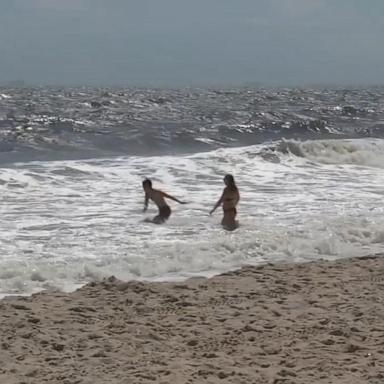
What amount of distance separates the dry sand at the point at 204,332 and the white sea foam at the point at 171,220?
100 centimetres

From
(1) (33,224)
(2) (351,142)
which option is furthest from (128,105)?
(1) (33,224)

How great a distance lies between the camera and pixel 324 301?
24.9ft

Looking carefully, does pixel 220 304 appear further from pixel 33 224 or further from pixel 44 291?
pixel 33 224

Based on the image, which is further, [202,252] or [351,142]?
[351,142]

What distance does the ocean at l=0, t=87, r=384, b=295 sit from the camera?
9680 millimetres

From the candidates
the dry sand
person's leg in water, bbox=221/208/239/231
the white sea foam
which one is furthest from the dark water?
the dry sand

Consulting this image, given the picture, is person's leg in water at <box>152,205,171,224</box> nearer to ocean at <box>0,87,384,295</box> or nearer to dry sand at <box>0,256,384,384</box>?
ocean at <box>0,87,384,295</box>

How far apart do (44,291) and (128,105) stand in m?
43.2

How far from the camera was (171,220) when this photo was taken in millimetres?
12828

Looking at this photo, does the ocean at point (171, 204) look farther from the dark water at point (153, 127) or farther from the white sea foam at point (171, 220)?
the dark water at point (153, 127)

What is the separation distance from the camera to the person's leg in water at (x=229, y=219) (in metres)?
12.2

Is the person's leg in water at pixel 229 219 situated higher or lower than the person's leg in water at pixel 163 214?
higher

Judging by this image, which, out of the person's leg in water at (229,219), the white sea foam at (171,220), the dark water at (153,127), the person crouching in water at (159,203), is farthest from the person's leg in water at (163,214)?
the dark water at (153,127)

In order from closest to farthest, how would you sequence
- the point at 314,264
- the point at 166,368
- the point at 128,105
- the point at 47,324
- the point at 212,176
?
the point at 166,368
the point at 47,324
the point at 314,264
the point at 212,176
the point at 128,105
